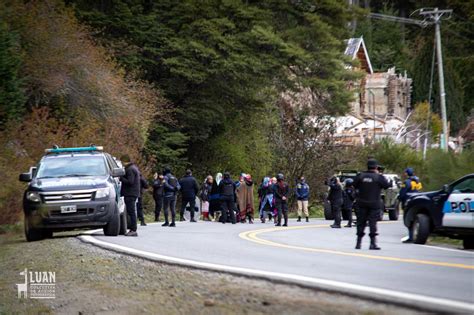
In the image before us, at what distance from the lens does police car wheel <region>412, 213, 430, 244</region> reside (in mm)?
21672

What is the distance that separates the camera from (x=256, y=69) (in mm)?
45375

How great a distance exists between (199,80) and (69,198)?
25232mm

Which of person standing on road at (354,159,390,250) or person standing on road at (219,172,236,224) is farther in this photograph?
person standing on road at (219,172,236,224)

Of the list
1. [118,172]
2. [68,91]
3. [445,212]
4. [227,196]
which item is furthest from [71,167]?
[68,91]

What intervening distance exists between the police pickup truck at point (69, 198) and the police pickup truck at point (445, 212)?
22.3ft

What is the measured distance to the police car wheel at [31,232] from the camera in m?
21.1

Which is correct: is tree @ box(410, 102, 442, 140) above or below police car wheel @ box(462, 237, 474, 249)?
above

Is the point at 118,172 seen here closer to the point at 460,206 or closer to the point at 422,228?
the point at 422,228

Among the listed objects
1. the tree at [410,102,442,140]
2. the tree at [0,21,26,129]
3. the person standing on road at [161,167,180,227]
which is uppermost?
the tree at [410,102,442,140]

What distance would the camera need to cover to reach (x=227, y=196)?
34.1 m

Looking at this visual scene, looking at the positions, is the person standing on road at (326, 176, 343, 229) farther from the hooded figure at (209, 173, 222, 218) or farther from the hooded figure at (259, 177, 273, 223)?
the hooded figure at (209, 173, 222, 218)

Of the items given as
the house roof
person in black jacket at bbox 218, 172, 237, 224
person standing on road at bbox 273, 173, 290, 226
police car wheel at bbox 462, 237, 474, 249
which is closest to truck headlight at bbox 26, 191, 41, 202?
police car wheel at bbox 462, 237, 474, 249

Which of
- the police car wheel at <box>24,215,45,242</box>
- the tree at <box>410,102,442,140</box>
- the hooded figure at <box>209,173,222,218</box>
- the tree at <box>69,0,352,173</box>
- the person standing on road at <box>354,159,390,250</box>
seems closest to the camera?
the person standing on road at <box>354,159,390,250</box>

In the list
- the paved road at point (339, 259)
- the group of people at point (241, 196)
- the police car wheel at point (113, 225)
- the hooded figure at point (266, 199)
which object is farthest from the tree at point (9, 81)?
the police car wheel at point (113, 225)
